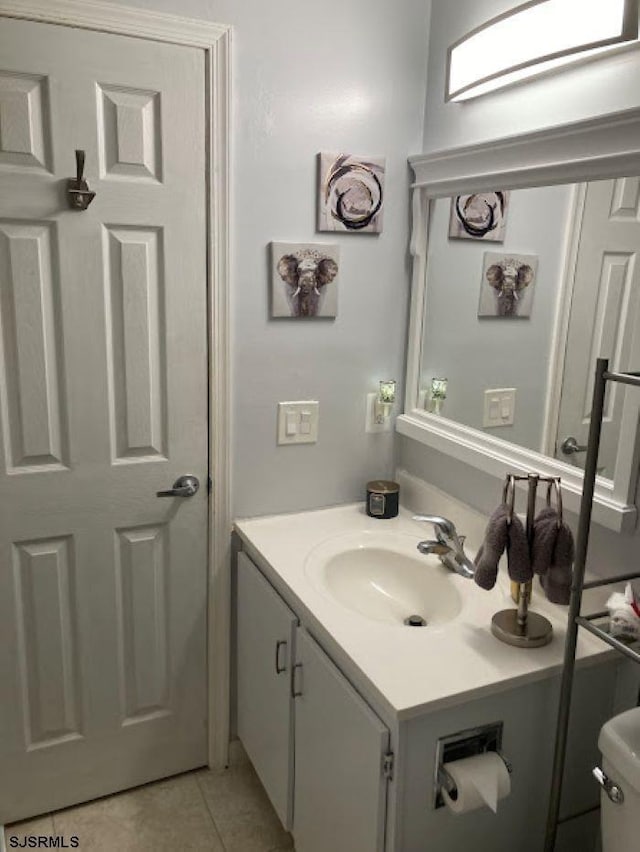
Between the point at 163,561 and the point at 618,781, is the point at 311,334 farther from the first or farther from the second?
the point at 618,781

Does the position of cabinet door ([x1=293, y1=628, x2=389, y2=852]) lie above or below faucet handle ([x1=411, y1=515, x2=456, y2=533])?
below

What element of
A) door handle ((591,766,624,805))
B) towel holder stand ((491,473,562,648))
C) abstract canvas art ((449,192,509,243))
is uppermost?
abstract canvas art ((449,192,509,243))

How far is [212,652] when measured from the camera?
201cm

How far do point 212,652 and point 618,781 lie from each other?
1199 millimetres

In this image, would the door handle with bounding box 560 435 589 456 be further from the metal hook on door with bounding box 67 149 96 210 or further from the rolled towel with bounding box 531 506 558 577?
the metal hook on door with bounding box 67 149 96 210

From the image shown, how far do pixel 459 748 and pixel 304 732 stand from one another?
438mm

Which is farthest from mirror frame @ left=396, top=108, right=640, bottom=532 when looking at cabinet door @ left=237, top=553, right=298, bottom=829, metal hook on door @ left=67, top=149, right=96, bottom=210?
metal hook on door @ left=67, top=149, right=96, bottom=210

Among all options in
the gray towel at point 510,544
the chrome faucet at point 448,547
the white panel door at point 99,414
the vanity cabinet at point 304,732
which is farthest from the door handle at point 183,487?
the gray towel at point 510,544

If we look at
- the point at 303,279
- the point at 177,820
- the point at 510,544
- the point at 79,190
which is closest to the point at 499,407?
the point at 510,544

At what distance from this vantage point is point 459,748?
1.29m

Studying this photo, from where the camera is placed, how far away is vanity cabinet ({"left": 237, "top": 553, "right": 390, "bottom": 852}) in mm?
1314

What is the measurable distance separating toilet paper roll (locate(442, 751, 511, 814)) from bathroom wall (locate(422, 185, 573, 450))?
695 millimetres

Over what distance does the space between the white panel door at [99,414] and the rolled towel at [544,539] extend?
93 cm

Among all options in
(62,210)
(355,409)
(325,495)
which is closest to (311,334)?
(355,409)
